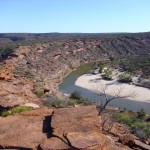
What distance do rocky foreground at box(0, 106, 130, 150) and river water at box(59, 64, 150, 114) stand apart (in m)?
27.0

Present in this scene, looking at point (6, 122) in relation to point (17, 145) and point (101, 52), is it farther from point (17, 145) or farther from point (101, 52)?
point (101, 52)

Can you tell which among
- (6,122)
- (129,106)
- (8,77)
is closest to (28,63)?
(129,106)

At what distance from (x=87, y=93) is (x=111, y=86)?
18.9 ft

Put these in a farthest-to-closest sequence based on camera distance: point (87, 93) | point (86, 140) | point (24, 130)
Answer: point (87, 93)
point (24, 130)
point (86, 140)

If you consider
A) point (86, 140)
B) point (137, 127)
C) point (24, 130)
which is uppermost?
point (86, 140)

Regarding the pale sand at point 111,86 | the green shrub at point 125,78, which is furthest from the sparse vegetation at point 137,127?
the green shrub at point 125,78

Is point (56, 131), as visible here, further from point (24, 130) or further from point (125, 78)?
point (125, 78)

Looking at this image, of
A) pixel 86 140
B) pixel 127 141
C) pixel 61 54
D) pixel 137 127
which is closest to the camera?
pixel 86 140

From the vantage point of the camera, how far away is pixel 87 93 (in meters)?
52.3

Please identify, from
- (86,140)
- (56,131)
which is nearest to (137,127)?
(56,131)

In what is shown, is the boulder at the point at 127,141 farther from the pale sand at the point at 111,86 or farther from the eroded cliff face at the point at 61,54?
the eroded cliff face at the point at 61,54

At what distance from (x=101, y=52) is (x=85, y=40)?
9112 millimetres

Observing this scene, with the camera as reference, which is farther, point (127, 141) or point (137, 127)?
point (137, 127)

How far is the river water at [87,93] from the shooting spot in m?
43.2
